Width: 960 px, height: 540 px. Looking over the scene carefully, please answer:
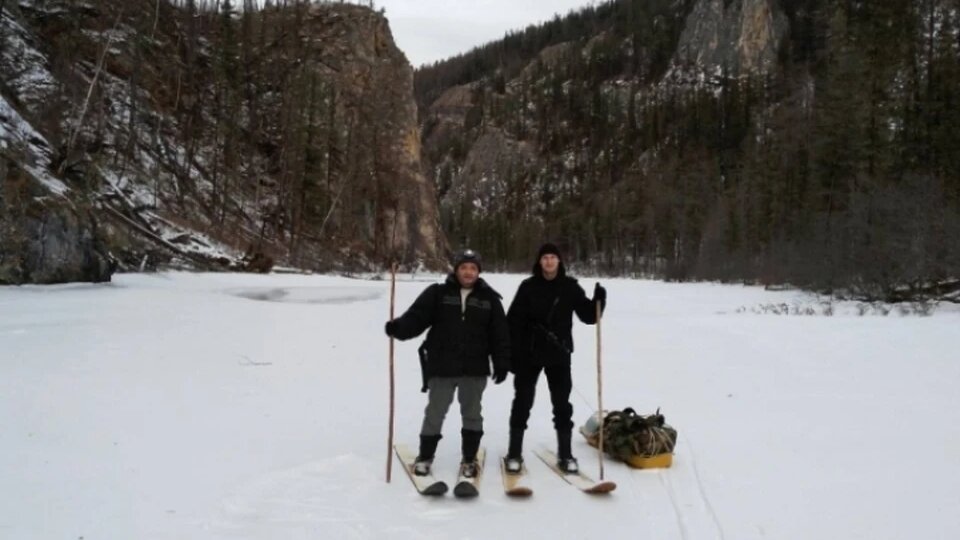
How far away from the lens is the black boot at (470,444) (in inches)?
206

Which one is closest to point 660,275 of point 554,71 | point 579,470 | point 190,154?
point 190,154

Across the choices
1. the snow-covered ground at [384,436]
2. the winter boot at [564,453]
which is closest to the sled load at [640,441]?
the snow-covered ground at [384,436]

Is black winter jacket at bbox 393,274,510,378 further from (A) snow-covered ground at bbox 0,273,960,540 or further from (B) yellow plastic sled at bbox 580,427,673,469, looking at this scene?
(B) yellow plastic sled at bbox 580,427,673,469

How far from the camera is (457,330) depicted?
17.0 feet

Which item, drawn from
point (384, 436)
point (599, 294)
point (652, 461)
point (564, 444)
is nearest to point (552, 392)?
point (564, 444)

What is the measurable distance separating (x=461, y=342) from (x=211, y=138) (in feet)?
126

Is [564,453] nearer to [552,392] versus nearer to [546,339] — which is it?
[552,392]

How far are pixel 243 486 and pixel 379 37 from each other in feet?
180

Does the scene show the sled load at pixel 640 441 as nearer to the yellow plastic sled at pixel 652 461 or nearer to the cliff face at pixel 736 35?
the yellow plastic sled at pixel 652 461

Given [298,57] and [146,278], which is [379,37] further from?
[146,278]

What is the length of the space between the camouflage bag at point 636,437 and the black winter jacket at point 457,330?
4.62 feet

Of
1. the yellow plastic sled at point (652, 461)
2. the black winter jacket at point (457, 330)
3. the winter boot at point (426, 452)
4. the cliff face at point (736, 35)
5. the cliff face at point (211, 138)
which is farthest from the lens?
the cliff face at point (736, 35)

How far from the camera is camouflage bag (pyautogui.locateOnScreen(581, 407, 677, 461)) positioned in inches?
226

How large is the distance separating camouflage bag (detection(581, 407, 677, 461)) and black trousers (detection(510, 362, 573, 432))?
61 centimetres
